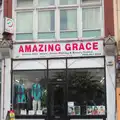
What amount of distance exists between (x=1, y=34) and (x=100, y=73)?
18.7 feet

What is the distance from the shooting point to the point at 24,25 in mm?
20438

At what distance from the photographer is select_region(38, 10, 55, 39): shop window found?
20047 mm

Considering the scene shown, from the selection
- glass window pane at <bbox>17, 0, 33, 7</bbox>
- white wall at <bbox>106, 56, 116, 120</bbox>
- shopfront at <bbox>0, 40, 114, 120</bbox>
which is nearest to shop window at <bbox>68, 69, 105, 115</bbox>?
shopfront at <bbox>0, 40, 114, 120</bbox>

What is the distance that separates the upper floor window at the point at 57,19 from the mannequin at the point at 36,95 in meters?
2.49

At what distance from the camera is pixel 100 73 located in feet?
63.0

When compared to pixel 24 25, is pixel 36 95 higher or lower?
lower

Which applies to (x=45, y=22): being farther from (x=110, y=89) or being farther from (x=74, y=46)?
(x=110, y=89)

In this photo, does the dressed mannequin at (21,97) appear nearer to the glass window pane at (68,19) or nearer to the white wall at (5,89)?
the white wall at (5,89)

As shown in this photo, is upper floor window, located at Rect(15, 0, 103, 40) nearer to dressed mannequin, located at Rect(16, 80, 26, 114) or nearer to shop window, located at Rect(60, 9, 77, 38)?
shop window, located at Rect(60, 9, 77, 38)

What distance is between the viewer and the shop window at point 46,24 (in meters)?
20.0

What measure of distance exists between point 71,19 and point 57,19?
745 mm

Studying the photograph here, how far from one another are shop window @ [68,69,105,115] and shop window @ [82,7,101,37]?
6.58 ft

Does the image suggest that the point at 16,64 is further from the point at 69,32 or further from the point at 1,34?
the point at 69,32

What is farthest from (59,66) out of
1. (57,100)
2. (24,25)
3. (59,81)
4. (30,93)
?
(24,25)
